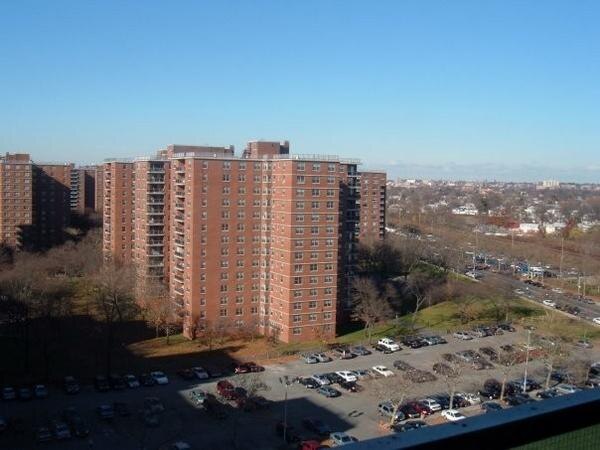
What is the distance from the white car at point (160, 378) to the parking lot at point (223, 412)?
216 mm

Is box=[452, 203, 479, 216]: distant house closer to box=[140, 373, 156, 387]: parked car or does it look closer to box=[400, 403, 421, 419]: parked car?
box=[140, 373, 156, 387]: parked car

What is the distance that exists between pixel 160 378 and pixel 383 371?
18.8ft

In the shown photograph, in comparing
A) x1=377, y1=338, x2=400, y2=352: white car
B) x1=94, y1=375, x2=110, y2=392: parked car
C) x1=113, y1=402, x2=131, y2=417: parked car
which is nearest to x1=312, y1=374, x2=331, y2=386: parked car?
x1=377, y1=338, x2=400, y2=352: white car

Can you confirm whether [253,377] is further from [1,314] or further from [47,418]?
[1,314]

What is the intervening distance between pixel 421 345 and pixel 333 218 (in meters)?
4.79

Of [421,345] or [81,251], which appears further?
[81,251]

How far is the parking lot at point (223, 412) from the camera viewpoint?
11781 mm

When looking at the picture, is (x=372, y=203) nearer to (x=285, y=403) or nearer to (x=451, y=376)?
(x=451, y=376)

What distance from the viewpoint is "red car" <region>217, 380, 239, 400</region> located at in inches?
545

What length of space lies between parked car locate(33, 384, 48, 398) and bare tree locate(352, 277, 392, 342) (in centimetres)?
953

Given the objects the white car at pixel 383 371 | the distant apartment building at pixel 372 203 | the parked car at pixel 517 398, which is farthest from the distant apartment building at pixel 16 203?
the parked car at pixel 517 398

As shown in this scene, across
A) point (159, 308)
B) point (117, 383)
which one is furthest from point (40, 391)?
point (159, 308)

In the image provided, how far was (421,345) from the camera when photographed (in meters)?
19.2

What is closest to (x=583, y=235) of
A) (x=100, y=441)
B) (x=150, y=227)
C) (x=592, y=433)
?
(x=150, y=227)
